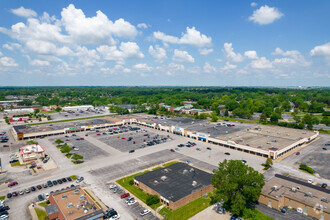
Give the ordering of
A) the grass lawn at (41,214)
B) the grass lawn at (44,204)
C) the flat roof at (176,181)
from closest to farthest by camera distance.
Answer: the grass lawn at (41,214)
the grass lawn at (44,204)
the flat roof at (176,181)

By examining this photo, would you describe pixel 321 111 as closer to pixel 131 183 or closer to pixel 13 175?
pixel 131 183

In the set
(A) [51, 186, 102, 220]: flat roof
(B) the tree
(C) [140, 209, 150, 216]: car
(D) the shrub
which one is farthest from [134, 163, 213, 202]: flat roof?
(A) [51, 186, 102, 220]: flat roof

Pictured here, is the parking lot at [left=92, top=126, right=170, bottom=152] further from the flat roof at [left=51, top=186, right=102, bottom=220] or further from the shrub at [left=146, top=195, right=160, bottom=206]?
the shrub at [left=146, top=195, right=160, bottom=206]

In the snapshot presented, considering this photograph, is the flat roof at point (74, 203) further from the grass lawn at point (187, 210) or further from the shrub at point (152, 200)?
the grass lawn at point (187, 210)

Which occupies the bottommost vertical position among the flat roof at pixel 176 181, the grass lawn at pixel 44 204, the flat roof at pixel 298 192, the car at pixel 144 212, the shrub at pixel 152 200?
the grass lawn at pixel 44 204

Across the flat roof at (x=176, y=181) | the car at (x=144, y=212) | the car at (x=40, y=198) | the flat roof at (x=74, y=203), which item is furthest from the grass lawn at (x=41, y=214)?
the flat roof at (x=176, y=181)
